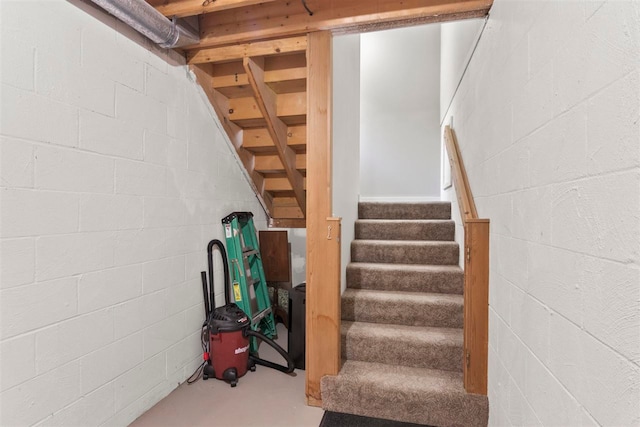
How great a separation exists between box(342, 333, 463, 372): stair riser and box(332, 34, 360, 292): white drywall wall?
1.67 ft

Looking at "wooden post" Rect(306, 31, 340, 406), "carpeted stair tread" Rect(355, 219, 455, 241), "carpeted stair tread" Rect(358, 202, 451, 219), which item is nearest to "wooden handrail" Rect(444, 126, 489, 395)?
"wooden post" Rect(306, 31, 340, 406)

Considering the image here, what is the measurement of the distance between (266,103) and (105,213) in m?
1.34

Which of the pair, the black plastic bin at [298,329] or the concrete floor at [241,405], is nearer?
the concrete floor at [241,405]

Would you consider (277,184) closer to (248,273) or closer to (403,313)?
(248,273)

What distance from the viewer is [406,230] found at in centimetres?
315

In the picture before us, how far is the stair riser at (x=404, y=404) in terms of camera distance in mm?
1806

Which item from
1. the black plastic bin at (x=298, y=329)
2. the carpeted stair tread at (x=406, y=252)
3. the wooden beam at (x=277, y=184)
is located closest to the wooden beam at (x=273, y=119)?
the wooden beam at (x=277, y=184)

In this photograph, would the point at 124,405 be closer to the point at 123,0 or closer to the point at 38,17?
the point at 38,17

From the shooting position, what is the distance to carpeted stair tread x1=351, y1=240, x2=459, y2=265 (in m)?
2.86

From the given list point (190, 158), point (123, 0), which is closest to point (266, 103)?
point (190, 158)

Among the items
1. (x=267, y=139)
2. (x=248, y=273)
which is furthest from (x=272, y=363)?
(x=267, y=139)

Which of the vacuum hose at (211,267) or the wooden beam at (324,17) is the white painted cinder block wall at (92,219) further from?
the wooden beam at (324,17)

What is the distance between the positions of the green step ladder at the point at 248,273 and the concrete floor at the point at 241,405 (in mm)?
474

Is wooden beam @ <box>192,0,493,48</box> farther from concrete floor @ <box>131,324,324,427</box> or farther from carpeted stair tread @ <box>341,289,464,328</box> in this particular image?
concrete floor @ <box>131,324,324,427</box>
